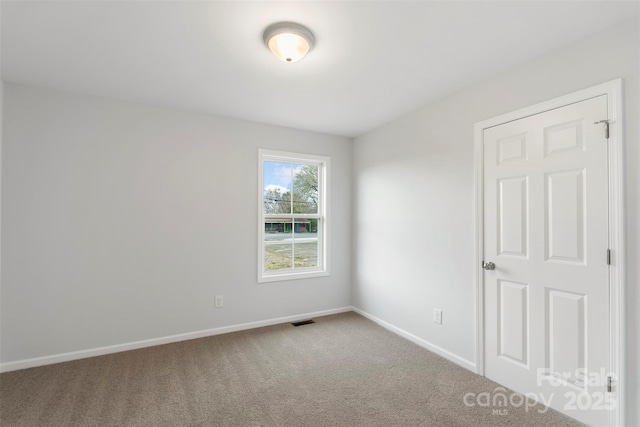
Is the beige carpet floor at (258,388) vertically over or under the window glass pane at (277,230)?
under

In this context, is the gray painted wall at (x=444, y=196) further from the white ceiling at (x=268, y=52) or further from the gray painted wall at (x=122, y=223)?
the gray painted wall at (x=122, y=223)

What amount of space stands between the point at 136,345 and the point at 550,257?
3.66 m

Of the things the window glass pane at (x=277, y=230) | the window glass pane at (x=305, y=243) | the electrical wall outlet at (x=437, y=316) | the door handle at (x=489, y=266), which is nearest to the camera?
the door handle at (x=489, y=266)

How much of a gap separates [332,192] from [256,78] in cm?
193

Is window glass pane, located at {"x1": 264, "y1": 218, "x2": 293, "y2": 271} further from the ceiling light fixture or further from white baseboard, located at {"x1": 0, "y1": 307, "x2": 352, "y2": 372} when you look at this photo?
the ceiling light fixture

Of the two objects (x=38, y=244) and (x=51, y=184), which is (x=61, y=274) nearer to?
(x=38, y=244)

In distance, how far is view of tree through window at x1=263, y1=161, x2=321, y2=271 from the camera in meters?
3.69

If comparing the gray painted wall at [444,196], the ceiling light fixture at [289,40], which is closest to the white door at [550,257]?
the gray painted wall at [444,196]

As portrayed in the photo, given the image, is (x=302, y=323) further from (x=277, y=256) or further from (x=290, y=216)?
(x=290, y=216)

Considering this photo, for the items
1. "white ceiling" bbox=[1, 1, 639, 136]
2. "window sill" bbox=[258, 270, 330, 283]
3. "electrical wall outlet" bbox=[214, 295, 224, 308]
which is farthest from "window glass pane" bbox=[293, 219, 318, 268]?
"white ceiling" bbox=[1, 1, 639, 136]

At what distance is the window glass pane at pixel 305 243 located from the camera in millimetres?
3875

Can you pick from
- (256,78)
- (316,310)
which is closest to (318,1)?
(256,78)

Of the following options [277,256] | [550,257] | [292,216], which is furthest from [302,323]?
[550,257]

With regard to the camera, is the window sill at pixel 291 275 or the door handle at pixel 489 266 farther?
the window sill at pixel 291 275
